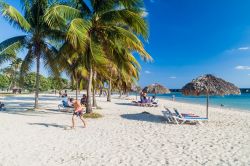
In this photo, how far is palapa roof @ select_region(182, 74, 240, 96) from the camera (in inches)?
456

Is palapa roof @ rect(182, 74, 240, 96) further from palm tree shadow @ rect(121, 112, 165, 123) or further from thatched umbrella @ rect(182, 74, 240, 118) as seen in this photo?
palm tree shadow @ rect(121, 112, 165, 123)

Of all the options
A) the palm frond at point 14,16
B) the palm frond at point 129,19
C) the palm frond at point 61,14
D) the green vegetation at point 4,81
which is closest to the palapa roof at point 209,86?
the palm frond at point 129,19

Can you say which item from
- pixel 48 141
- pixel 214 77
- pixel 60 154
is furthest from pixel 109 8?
pixel 60 154

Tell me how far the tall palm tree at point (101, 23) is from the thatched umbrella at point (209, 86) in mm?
2664

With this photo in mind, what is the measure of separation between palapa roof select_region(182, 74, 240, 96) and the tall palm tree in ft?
8.73

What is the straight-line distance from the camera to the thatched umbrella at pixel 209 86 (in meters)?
11.6

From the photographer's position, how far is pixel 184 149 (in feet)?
21.4

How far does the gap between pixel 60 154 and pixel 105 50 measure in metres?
7.54

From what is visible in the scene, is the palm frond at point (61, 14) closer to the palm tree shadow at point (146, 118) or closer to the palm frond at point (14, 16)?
the palm frond at point (14, 16)

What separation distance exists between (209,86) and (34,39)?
10.5 m

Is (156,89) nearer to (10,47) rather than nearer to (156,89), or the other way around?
(156,89)

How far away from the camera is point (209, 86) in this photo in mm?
11594

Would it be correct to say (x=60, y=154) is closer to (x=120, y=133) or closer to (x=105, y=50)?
(x=120, y=133)

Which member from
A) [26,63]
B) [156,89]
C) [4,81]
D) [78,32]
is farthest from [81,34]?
[4,81]
